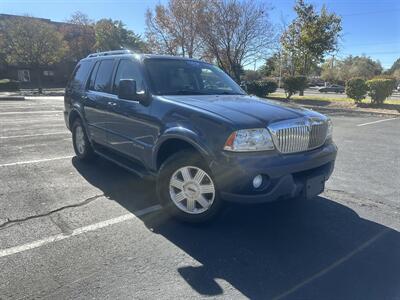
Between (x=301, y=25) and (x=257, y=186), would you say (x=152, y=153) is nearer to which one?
(x=257, y=186)

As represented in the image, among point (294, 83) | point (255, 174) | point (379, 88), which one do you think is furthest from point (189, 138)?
point (294, 83)

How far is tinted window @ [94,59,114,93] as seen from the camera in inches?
208

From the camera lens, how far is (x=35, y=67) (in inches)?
1469

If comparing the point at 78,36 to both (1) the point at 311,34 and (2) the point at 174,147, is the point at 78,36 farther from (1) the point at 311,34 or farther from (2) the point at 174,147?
(2) the point at 174,147

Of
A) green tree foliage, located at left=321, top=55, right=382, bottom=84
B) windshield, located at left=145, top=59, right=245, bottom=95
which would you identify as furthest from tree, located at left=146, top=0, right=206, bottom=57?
green tree foliage, located at left=321, top=55, right=382, bottom=84

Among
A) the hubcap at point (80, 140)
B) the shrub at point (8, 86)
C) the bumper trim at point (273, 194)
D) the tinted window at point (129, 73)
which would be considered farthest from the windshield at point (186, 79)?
the shrub at point (8, 86)

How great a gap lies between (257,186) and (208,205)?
0.62 m

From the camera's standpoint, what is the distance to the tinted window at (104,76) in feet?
17.3

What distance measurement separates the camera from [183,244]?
3488 mm

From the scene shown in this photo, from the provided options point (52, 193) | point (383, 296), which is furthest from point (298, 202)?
point (52, 193)

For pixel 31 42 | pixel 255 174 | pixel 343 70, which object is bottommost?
pixel 255 174

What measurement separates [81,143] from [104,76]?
1584mm

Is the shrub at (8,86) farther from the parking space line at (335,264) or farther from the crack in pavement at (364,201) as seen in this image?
the parking space line at (335,264)

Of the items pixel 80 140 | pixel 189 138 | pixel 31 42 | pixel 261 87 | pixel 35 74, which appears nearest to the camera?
pixel 189 138
